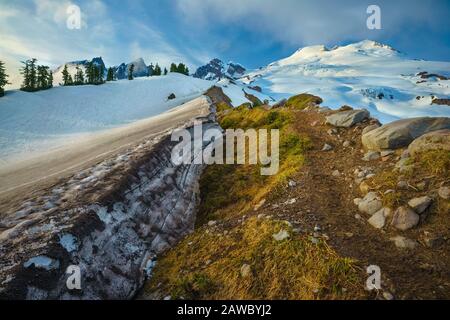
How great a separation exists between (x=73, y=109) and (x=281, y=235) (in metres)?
51.2

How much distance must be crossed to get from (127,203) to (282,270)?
4.94 meters

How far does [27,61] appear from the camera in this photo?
2936 inches

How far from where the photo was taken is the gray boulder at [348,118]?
14.2 m

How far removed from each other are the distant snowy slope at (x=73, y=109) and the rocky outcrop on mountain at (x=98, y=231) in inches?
797

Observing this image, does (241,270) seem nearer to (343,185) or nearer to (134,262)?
(134,262)

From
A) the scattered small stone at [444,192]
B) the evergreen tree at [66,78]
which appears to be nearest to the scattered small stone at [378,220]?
the scattered small stone at [444,192]

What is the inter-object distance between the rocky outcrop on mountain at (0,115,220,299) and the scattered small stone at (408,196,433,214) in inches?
258

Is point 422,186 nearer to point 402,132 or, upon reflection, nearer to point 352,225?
point 352,225

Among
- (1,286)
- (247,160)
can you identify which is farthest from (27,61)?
(1,286)

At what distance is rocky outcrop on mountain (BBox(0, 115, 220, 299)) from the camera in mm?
6031

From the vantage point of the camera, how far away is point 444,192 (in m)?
7.66

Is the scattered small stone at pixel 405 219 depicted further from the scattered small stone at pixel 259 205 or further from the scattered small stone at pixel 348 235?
the scattered small stone at pixel 259 205

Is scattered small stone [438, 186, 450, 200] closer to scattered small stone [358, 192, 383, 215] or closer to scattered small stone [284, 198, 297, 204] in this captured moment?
scattered small stone [358, 192, 383, 215]

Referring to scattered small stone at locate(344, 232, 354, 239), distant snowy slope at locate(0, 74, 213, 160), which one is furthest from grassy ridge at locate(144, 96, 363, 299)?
distant snowy slope at locate(0, 74, 213, 160)
